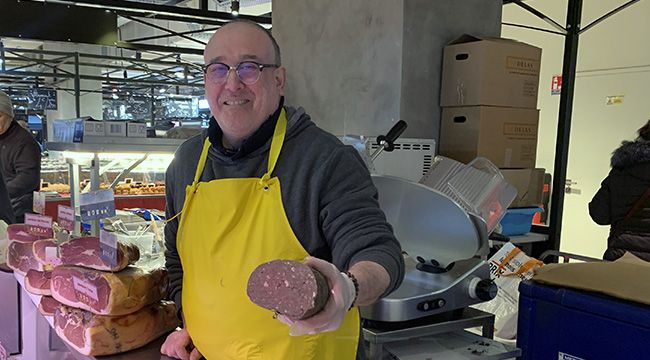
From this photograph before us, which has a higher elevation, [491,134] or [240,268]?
[491,134]

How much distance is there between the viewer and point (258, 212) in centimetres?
121

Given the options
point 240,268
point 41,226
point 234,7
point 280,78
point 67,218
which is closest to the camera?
point 240,268

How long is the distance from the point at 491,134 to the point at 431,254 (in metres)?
1.85

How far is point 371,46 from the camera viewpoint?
3338mm

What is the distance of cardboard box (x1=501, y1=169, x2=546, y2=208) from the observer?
3352 mm

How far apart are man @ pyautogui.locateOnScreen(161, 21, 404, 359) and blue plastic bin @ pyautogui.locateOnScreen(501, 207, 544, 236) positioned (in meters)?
2.35

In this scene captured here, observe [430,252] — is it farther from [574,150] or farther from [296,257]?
[574,150]

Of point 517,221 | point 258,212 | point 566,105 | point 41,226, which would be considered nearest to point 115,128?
point 41,226

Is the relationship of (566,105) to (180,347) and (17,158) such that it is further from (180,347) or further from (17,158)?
(17,158)

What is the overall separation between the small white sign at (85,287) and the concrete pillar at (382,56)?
2.18m

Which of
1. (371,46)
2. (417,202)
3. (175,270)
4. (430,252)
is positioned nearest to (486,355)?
(430,252)

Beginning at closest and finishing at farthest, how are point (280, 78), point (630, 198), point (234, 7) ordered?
1. point (280, 78)
2. point (630, 198)
3. point (234, 7)

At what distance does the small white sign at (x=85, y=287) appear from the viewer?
52.9 inches

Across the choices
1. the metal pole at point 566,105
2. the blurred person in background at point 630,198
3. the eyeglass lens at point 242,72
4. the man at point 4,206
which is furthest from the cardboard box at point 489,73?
the man at point 4,206
